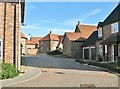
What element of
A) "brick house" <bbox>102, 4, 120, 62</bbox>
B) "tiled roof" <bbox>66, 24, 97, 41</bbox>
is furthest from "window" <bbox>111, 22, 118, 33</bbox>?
"tiled roof" <bbox>66, 24, 97, 41</bbox>

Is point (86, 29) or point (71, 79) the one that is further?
point (86, 29)

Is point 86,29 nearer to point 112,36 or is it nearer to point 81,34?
point 81,34

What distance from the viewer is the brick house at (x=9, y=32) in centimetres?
1920

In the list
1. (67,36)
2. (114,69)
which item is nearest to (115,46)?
(114,69)

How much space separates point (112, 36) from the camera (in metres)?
34.5

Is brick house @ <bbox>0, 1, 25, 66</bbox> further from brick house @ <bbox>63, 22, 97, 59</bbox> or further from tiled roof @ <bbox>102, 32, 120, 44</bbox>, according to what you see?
brick house @ <bbox>63, 22, 97, 59</bbox>

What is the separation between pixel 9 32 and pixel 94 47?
2753 cm

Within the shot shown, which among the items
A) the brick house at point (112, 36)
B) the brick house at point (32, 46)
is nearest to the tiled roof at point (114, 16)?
the brick house at point (112, 36)

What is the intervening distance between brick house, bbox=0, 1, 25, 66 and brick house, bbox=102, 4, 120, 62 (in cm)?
1594

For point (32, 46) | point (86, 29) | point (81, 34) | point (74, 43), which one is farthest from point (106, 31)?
point (32, 46)

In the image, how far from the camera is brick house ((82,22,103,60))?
41.2m

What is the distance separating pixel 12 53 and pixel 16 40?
3.63ft

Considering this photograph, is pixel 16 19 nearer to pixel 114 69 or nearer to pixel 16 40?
pixel 16 40

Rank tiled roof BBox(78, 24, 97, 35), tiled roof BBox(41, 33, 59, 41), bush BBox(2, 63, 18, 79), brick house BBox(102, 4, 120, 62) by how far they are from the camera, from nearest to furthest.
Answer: bush BBox(2, 63, 18, 79) < brick house BBox(102, 4, 120, 62) < tiled roof BBox(78, 24, 97, 35) < tiled roof BBox(41, 33, 59, 41)
